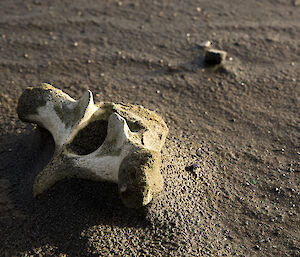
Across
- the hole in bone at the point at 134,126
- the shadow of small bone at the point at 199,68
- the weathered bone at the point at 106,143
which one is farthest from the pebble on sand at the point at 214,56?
the hole in bone at the point at 134,126

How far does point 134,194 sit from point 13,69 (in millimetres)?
1969

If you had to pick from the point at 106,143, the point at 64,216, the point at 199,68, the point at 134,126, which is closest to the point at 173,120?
the point at 199,68

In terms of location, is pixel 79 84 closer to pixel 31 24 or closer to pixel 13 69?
pixel 13 69

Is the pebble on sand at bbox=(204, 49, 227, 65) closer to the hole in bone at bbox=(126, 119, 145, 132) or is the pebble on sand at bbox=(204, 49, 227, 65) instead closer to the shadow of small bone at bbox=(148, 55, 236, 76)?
the shadow of small bone at bbox=(148, 55, 236, 76)

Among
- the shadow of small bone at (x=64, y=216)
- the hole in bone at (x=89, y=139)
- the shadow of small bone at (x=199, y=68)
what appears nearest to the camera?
the shadow of small bone at (x=64, y=216)

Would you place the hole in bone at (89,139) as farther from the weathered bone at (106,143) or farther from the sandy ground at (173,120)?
the sandy ground at (173,120)

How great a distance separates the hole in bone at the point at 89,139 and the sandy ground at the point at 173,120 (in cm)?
18

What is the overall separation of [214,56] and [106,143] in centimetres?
173

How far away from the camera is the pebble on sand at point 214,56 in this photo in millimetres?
3293

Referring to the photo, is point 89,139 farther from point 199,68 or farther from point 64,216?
point 199,68

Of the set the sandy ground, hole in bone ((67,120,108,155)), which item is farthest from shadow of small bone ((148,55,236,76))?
hole in bone ((67,120,108,155))

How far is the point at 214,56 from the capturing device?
330cm

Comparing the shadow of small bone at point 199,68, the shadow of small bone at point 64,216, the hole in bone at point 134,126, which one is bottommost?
the shadow of small bone at point 64,216

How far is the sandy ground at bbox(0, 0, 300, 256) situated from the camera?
1.97 m
